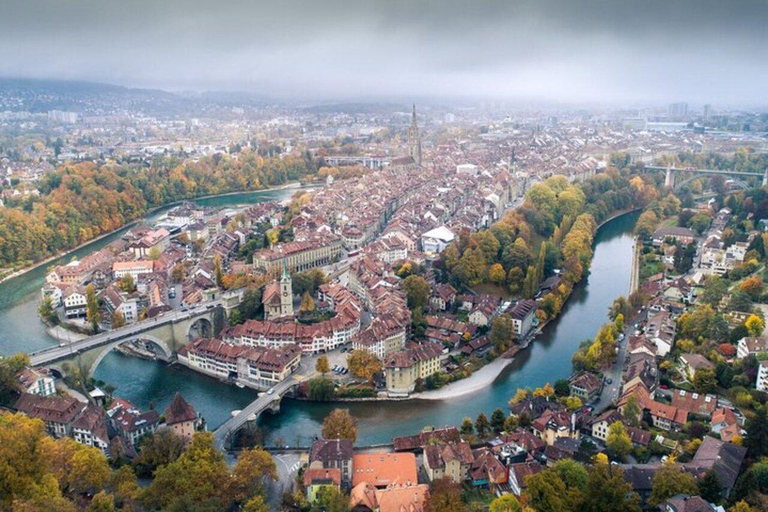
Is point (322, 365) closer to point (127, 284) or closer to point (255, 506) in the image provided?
point (255, 506)

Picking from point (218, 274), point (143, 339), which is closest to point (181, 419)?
point (143, 339)

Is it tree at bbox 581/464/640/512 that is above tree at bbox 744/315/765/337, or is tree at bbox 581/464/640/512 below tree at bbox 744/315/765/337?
below

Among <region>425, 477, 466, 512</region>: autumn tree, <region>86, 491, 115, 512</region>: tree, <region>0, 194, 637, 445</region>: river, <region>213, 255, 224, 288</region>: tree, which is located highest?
<region>213, 255, 224, 288</region>: tree

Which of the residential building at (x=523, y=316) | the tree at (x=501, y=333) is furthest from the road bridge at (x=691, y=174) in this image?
the tree at (x=501, y=333)

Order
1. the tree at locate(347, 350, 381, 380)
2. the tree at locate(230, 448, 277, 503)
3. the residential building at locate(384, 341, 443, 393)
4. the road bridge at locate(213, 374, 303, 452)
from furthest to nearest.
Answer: the tree at locate(347, 350, 381, 380) < the residential building at locate(384, 341, 443, 393) < the road bridge at locate(213, 374, 303, 452) < the tree at locate(230, 448, 277, 503)

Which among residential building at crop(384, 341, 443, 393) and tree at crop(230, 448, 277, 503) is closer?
tree at crop(230, 448, 277, 503)

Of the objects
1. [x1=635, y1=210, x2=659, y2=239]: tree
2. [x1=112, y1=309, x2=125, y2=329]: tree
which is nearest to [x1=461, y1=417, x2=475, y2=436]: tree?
[x1=112, y1=309, x2=125, y2=329]: tree

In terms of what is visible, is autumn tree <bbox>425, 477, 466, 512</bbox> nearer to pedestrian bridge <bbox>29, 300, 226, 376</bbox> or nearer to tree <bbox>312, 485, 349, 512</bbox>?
tree <bbox>312, 485, 349, 512</bbox>
